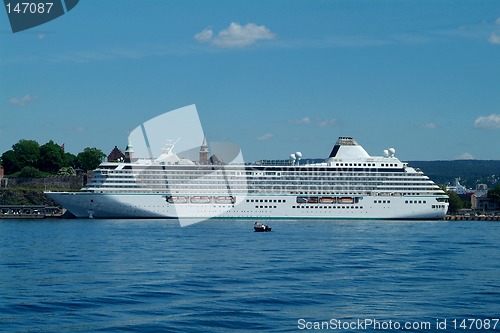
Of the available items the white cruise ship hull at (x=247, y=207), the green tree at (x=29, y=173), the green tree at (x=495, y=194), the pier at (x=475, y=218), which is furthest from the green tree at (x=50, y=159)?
the green tree at (x=495, y=194)

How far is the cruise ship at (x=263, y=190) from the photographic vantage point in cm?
7981

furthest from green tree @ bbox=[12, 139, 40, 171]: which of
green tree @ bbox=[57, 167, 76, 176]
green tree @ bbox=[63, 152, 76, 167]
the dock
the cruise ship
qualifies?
the cruise ship

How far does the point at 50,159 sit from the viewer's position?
127562 millimetres

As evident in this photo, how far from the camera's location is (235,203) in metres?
81.9

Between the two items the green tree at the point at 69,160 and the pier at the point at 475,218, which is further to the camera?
the green tree at the point at 69,160

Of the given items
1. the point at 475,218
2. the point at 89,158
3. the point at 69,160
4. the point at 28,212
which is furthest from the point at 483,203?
the point at 28,212

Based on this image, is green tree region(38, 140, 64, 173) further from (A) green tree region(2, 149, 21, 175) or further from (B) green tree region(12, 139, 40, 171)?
(A) green tree region(2, 149, 21, 175)

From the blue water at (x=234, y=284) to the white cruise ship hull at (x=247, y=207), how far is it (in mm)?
29686

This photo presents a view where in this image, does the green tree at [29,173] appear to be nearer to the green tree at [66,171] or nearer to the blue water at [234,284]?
the green tree at [66,171]

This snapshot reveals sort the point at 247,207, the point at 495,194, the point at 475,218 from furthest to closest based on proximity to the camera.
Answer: the point at 495,194, the point at 475,218, the point at 247,207

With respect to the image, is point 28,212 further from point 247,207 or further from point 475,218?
point 475,218

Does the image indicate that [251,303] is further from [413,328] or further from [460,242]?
[460,242]

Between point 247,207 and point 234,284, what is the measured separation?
5213cm

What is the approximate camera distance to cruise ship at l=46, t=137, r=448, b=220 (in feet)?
262
